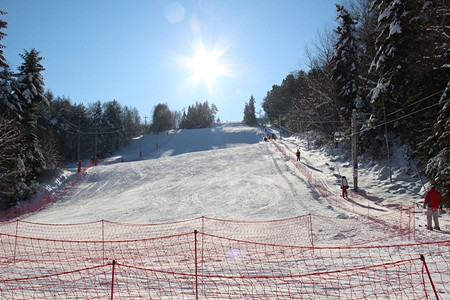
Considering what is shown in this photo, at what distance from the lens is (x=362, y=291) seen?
20.1ft

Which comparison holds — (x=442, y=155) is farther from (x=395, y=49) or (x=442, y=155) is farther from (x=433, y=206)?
(x=395, y=49)

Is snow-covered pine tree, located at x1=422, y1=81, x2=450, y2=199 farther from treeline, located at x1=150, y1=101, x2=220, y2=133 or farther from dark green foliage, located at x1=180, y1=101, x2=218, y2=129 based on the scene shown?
dark green foliage, located at x1=180, y1=101, x2=218, y2=129

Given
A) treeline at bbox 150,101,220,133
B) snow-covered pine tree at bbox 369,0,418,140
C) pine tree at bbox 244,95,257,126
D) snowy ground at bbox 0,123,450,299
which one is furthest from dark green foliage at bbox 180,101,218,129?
snow-covered pine tree at bbox 369,0,418,140

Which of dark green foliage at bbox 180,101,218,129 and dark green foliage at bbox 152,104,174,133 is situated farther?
dark green foliage at bbox 180,101,218,129

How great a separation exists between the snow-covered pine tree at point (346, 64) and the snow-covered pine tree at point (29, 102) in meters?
25.8

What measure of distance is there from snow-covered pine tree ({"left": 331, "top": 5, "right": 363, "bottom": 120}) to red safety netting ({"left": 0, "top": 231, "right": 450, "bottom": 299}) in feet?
73.8

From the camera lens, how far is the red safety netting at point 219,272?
6102 mm

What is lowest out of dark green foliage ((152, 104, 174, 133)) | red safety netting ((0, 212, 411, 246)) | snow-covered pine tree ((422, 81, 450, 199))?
red safety netting ((0, 212, 411, 246))

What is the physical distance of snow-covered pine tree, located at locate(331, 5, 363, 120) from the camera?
29.8 metres

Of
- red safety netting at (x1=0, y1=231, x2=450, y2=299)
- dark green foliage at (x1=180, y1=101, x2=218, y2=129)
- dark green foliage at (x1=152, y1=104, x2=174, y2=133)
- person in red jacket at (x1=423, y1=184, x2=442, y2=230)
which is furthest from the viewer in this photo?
dark green foliage at (x1=180, y1=101, x2=218, y2=129)

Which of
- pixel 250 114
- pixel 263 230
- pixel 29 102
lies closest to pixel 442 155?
pixel 263 230

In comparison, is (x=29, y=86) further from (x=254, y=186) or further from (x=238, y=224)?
(x=238, y=224)

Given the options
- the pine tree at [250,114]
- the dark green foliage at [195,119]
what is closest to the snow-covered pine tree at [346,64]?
the pine tree at [250,114]

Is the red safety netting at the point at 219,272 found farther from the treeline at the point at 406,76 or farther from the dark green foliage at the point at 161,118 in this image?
the dark green foliage at the point at 161,118
